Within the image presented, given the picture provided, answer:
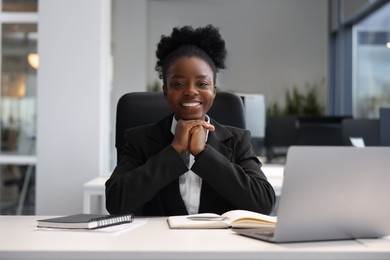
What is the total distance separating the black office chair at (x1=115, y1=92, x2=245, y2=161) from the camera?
2278mm

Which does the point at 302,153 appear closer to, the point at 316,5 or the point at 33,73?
the point at 33,73

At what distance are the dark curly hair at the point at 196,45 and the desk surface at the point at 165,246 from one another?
796mm

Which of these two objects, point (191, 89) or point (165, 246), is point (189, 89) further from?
point (165, 246)

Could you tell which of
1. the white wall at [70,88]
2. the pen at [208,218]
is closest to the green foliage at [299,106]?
the white wall at [70,88]

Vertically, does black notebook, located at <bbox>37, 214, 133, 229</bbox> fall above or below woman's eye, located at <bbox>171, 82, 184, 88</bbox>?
below

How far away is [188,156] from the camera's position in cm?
190

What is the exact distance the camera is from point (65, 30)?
11.1ft

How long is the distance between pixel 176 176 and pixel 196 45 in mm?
529

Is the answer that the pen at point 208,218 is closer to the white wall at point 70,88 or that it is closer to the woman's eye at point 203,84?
the woman's eye at point 203,84

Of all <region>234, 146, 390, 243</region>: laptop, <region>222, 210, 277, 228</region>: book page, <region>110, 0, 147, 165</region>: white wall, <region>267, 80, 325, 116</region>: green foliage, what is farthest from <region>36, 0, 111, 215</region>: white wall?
<region>267, 80, 325, 116</region>: green foliage

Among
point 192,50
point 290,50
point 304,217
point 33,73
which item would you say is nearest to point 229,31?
point 290,50

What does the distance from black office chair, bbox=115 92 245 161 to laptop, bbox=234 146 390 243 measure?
3.49 feet

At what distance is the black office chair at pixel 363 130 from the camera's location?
3475 mm

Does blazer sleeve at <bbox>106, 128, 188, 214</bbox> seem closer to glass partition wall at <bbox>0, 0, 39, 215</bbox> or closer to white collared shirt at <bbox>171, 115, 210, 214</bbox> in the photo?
white collared shirt at <bbox>171, 115, 210, 214</bbox>
